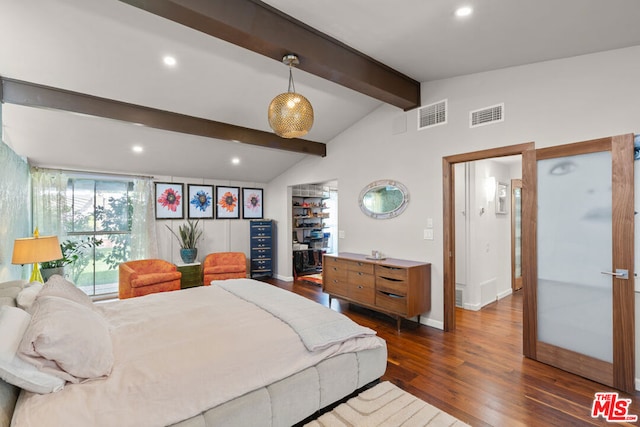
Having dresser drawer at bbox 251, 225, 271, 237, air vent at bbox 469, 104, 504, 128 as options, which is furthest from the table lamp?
air vent at bbox 469, 104, 504, 128

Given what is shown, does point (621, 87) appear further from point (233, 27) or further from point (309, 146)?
point (309, 146)

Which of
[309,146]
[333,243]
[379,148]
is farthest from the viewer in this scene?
[333,243]

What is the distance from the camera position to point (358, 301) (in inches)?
159

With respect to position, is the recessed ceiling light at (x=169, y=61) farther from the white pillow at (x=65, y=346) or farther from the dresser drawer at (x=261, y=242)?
the dresser drawer at (x=261, y=242)

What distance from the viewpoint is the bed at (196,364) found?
1.34 metres

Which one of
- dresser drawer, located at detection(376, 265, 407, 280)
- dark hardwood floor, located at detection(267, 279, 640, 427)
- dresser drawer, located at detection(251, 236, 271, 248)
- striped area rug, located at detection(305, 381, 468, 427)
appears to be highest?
dresser drawer, located at detection(251, 236, 271, 248)

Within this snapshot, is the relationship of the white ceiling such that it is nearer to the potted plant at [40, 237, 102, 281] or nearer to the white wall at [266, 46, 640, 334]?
the white wall at [266, 46, 640, 334]

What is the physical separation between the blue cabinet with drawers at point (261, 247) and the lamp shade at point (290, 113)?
4445 mm

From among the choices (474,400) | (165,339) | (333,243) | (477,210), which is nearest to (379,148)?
(477,210)

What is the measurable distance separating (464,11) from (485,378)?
294 cm

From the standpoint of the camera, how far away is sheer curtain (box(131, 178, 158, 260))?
5.37 metres

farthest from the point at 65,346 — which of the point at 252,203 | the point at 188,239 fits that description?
the point at 252,203

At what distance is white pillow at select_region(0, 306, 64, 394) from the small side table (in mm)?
4005

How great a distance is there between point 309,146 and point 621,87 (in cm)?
383
